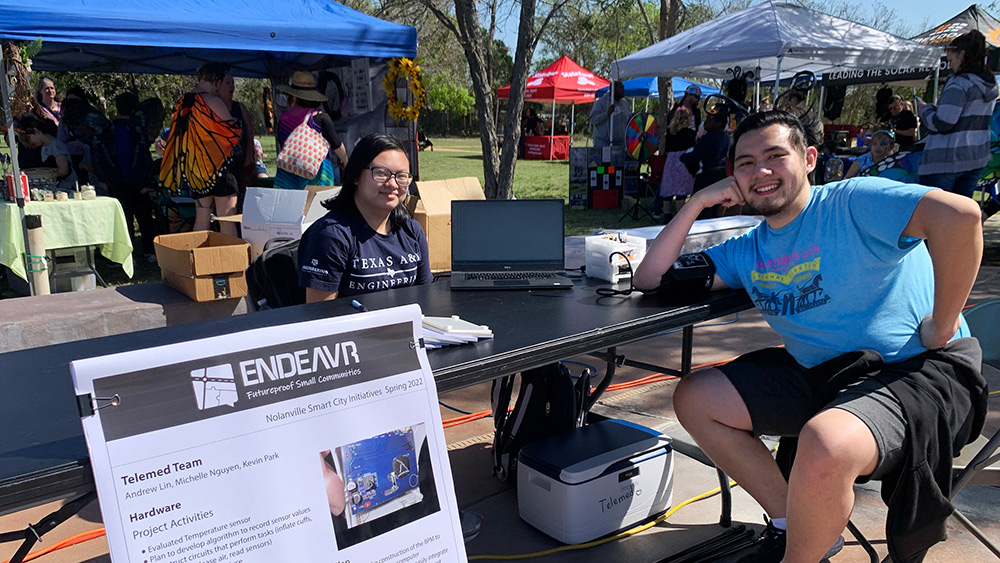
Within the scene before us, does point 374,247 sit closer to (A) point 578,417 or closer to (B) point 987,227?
(A) point 578,417

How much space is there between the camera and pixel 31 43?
516 cm

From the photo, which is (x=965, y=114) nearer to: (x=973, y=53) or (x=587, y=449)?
(x=973, y=53)

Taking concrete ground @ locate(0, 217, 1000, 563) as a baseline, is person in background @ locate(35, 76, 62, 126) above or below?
above

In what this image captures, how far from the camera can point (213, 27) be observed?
5789mm

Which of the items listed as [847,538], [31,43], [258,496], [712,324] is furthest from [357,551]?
[31,43]

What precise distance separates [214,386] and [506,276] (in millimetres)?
1565

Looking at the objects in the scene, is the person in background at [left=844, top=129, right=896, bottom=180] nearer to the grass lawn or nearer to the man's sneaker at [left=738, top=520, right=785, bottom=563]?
the grass lawn

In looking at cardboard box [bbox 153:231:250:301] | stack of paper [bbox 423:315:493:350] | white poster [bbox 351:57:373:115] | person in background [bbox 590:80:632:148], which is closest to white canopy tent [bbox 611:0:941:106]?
person in background [bbox 590:80:632:148]

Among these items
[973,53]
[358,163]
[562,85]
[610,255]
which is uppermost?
[562,85]

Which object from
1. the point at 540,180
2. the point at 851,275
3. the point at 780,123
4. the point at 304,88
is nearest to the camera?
the point at 851,275

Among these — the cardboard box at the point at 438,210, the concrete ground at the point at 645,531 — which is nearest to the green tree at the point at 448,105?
the cardboard box at the point at 438,210

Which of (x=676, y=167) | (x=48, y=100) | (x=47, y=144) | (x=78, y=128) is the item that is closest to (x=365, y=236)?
(x=47, y=144)

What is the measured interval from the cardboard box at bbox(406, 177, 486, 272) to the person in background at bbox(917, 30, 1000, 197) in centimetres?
423

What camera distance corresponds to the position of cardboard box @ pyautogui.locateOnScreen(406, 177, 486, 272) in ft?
19.3
